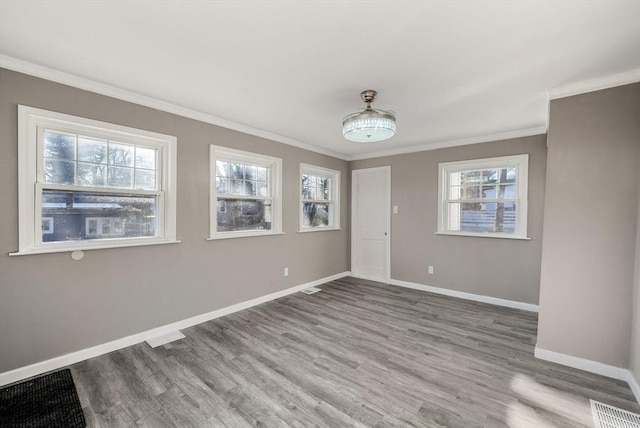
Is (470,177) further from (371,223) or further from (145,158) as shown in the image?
(145,158)

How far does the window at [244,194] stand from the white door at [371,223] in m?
1.92

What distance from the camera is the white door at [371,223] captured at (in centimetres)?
509

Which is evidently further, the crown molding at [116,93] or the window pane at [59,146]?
the window pane at [59,146]

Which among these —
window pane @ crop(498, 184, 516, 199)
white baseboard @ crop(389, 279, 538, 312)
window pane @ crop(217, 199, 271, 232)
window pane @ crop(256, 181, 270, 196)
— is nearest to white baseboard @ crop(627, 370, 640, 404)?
white baseboard @ crop(389, 279, 538, 312)

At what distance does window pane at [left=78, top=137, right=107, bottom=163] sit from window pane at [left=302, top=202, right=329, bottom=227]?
283 cm

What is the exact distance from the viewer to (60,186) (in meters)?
2.32

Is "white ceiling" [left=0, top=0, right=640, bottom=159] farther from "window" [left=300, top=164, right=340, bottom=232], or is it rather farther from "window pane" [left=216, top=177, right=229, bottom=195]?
"window" [left=300, top=164, right=340, bottom=232]

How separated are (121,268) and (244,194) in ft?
5.40

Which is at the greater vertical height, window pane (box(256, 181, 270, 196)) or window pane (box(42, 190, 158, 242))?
window pane (box(256, 181, 270, 196))

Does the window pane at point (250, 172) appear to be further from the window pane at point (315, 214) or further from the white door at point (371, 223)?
the white door at point (371, 223)

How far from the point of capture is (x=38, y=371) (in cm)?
220

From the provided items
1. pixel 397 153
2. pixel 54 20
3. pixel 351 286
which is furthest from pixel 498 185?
pixel 54 20

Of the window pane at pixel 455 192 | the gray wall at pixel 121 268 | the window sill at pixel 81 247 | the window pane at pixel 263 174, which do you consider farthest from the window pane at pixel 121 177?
the window pane at pixel 455 192

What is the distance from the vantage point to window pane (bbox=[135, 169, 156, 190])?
281 cm
